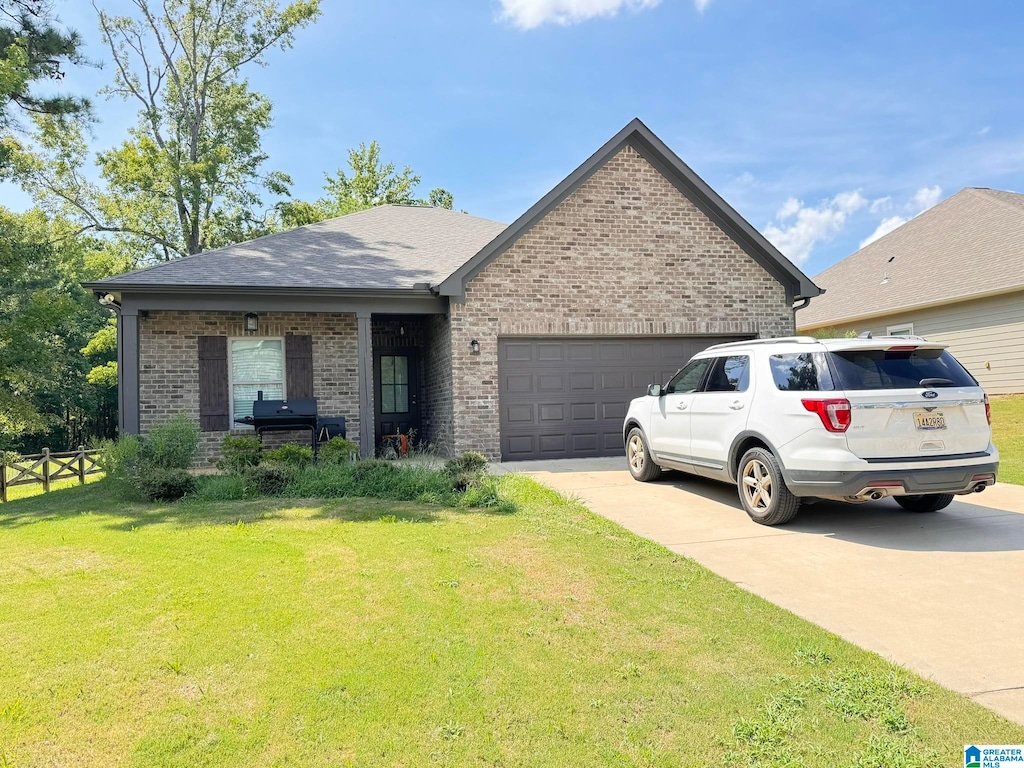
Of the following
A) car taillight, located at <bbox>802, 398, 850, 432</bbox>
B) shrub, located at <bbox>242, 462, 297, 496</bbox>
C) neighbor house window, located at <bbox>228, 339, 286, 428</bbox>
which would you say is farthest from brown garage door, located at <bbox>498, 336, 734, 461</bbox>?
car taillight, located at <bbox>802, 398, 850, 432</bbox>

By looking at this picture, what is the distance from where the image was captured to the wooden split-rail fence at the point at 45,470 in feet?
42.3

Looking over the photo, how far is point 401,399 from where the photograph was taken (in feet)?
46.4

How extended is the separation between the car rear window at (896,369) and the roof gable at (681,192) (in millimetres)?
6962

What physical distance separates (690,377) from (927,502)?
8.73 feet

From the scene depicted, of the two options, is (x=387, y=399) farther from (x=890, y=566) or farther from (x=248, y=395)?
(x=890, y=566)

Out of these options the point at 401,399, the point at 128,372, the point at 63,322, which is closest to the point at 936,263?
the point at 401,399

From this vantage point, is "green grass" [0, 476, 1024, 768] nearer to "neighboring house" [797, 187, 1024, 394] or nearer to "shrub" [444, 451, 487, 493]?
"shrub" [444, 451, 487, 493]

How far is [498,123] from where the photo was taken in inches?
758

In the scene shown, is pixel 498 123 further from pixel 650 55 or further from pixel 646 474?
pixel 646 474

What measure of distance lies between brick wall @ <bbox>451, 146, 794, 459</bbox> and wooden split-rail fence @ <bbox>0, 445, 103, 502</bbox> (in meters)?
7.11

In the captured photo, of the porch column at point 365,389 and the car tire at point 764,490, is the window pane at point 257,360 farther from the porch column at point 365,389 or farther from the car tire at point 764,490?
the car tire at point 764,490

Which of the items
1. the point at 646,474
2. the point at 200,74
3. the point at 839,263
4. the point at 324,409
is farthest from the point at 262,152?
the point at 646,474

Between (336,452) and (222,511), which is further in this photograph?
(336,452)

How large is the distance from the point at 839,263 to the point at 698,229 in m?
14.8
